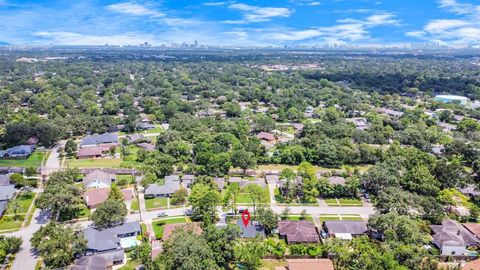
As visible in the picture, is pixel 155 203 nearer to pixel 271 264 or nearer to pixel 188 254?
pixel 188 254

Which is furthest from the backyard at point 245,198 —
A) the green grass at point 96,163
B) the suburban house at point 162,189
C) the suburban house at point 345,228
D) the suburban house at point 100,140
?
the suburban house at point 100,140

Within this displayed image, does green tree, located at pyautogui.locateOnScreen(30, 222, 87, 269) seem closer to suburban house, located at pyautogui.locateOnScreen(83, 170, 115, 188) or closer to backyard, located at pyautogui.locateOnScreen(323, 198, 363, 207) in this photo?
suburban house, located at pyautogui.locateOnScreen(83, 170, 115, 188)

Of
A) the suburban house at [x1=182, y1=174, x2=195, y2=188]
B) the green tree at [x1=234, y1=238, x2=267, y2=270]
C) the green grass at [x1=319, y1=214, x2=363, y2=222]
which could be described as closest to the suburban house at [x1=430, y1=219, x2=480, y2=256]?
the green grass at [x1=319, y1=214, x2=363, y2=222]

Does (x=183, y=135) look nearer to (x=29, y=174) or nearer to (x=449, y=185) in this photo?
(x=29, y=174)

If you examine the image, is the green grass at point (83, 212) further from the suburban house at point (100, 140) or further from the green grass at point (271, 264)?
the suburban house at point (100, 140)

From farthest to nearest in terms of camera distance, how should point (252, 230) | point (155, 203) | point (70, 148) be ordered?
point (70, 148)
point (155, 203)
point (252, 230)

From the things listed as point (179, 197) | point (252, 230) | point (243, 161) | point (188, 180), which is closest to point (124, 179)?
point (188, 180)

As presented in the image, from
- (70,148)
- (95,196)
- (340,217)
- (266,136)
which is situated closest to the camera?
(340,217)

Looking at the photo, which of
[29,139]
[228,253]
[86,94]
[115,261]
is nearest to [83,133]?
[29,139]
